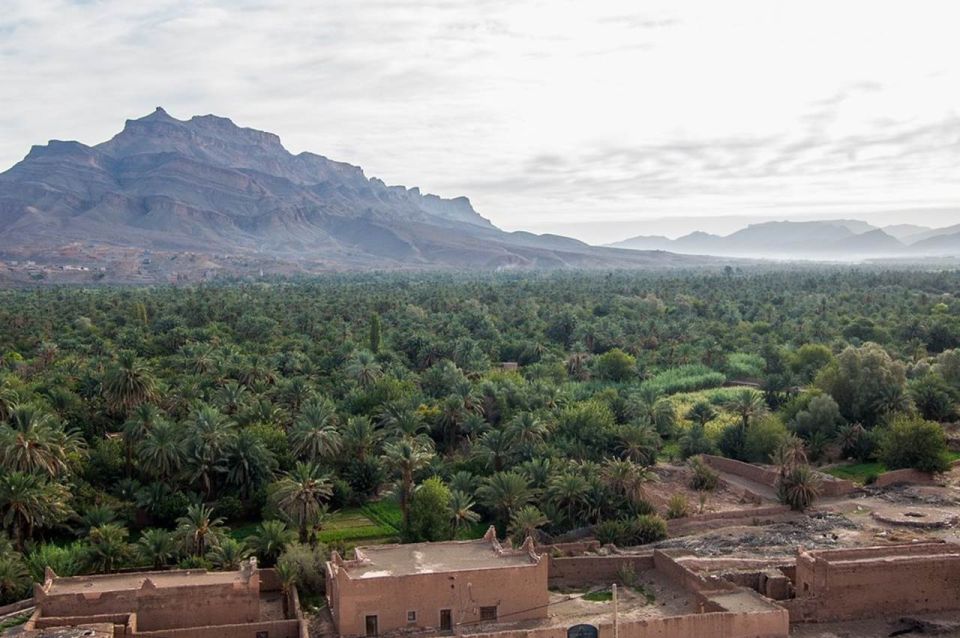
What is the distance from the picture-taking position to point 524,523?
33000 millimetres

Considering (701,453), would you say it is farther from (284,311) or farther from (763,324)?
(284,311)

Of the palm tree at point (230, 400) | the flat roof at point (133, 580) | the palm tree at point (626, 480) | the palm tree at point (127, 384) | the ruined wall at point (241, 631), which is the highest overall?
the palm tree at point (127, 384)

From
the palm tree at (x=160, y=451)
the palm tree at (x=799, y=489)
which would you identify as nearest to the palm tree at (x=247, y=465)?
the palm tree at (x=160, y=451)

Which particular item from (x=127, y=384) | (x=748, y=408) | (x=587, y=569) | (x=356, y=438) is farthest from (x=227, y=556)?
(x=748, y=408)

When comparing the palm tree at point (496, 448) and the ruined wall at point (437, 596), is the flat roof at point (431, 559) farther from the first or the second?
the palm tree at point (496, 448)

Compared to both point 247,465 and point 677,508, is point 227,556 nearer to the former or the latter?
point 247,465

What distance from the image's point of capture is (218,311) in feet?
307

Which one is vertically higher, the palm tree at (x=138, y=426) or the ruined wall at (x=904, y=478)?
the palm tree at (x=138, y=426)

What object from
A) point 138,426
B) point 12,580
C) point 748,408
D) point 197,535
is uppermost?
point 138,426

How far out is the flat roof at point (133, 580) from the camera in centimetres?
2547

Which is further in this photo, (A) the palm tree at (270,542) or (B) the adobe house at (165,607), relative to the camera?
(A) the palm tree at (270,542)

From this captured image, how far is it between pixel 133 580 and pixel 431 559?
29.6 ft

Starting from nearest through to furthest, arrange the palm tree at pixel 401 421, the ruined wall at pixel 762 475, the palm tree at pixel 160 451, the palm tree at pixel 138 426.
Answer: the palm tree at pixel 160 451 → the palm tree at pixel 138 426 → the ruined wall at pixel 762 475 → the palm tree at pixel 401 421

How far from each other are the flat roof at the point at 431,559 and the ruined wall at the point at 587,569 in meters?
2.93
